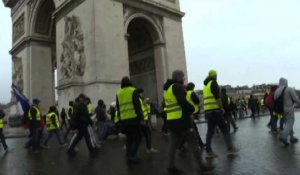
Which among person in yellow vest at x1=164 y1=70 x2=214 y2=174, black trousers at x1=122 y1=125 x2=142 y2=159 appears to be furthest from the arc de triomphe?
person in yellow vest at x1=164 y1=70 x2=214 y2=174

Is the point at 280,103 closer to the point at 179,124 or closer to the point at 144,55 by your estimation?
the point at 179,124

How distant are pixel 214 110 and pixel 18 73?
24069 mm

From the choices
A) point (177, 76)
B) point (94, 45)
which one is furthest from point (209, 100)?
point (94, 45)

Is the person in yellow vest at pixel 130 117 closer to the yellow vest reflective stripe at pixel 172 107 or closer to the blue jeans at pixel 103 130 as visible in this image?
the yellow vest reflective stripe at pixel 172 107

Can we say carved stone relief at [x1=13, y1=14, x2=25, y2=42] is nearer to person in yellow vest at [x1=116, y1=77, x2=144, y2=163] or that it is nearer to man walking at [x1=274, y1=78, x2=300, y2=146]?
person in yellow vest at [x1=116, y1=77, x2=144, y2=163]

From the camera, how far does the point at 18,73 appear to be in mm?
27828

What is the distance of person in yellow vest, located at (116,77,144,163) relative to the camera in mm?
6848

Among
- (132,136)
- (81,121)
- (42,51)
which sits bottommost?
(132,136)

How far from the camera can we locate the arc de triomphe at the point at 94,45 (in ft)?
61.0

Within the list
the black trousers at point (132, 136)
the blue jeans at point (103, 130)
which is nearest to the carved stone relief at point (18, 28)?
the blue jeans at point (103, 130)

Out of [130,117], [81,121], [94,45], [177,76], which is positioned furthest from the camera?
[94,45]

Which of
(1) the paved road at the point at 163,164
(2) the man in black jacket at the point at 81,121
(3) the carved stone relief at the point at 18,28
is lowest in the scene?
(1) the paved road at the point at 163,164

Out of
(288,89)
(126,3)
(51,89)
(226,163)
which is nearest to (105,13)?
(126,3)

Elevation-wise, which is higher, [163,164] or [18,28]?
[18,28]
